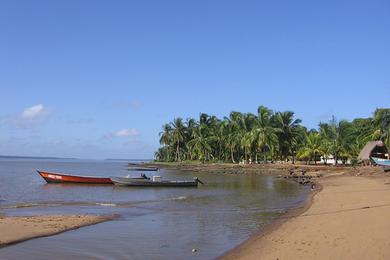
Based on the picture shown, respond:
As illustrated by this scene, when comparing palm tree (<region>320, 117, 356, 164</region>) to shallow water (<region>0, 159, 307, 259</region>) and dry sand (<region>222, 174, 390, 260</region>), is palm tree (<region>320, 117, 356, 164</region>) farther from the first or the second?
dry sand (<region>222, 174, 390, 260</region>)

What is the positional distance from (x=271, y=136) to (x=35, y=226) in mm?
72235

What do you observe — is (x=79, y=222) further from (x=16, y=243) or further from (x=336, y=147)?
(x=336, y=147)

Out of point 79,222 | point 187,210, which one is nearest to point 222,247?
point 79,222

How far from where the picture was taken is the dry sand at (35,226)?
15394 mm

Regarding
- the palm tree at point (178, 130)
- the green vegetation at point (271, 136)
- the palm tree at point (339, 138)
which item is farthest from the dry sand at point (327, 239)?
the palm tree at point (178, 130)

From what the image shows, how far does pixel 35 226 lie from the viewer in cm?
1777

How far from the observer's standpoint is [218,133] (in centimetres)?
11225

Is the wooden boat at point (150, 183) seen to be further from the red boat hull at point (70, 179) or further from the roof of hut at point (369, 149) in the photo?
the roof of hut at point (369, 149)

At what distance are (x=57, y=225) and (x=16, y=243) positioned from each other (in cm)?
376

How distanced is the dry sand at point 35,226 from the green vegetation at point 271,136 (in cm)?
5269

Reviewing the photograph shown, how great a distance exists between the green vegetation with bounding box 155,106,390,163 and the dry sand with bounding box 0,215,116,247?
52691mm

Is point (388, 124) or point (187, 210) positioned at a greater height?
point (388, 124)

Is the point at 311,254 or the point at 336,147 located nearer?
the point at 311,254

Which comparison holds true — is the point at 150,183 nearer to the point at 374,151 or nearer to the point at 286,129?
the point at 374,151
